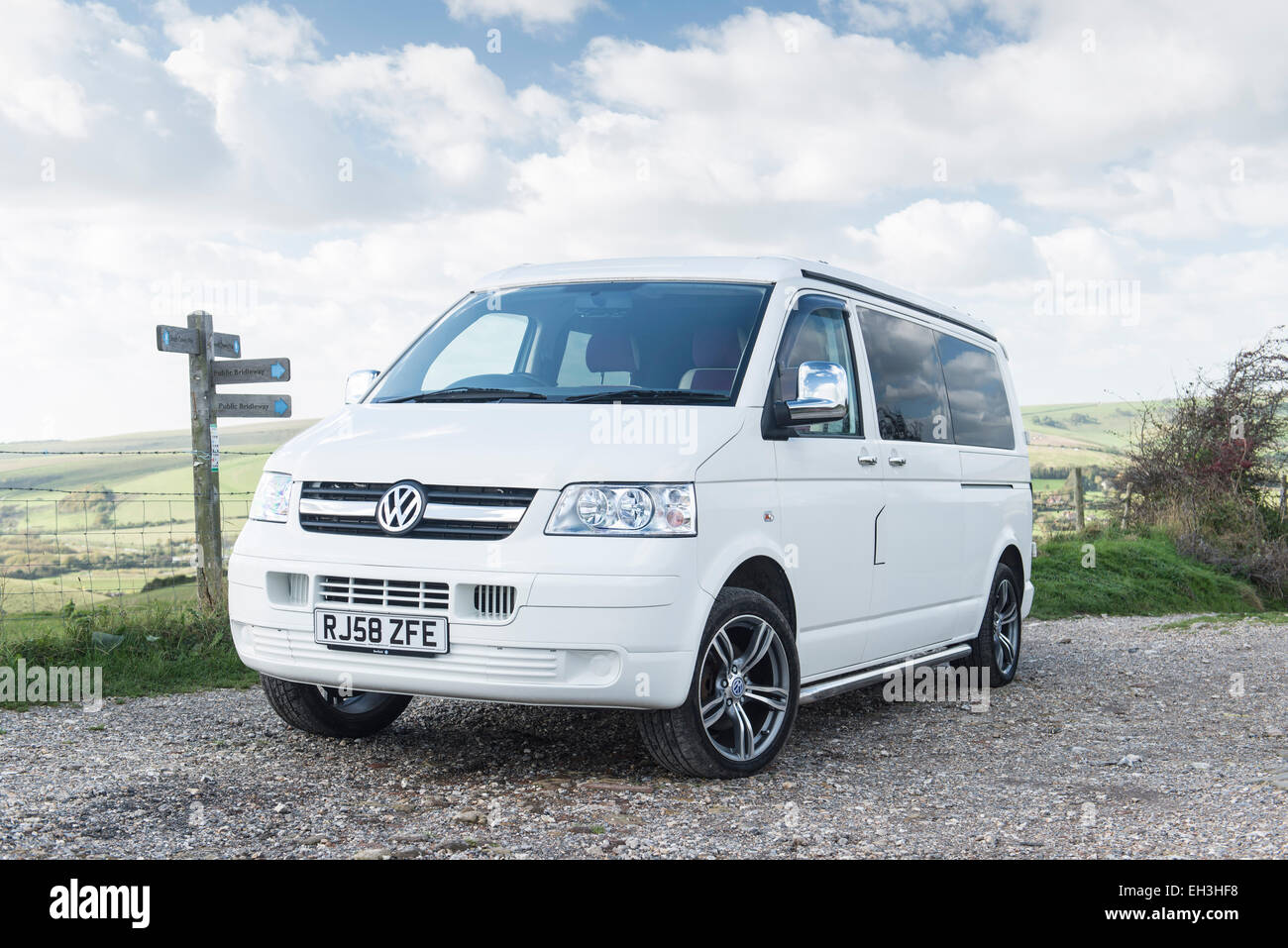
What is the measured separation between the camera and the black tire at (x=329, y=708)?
5.72 m

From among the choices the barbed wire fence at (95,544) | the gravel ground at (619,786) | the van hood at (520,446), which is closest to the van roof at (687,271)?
the van hood at (520,446)

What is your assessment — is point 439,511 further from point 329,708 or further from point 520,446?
point 329,708

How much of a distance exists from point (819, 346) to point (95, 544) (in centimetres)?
612

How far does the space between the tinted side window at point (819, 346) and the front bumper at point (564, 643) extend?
4.28 ft

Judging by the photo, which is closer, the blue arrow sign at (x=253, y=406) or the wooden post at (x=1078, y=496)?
the blue arrow sign at (x=253, y=406)

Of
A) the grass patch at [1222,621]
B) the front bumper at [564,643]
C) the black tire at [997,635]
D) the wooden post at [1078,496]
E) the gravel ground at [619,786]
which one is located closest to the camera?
the gravel ground at [619,786]

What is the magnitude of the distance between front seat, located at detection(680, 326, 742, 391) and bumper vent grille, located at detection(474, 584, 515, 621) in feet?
4.17

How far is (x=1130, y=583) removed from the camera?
16.3 meters

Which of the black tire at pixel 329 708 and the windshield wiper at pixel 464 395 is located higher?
the windshield wiper at pixel 464 395

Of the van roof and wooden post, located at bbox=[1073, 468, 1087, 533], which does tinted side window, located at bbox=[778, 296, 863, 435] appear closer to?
the van roof

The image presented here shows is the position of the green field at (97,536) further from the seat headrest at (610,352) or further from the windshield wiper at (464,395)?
the seat headrest at (610,352)

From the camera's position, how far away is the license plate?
468 cm

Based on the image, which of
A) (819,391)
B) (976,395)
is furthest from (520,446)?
(976,395)
